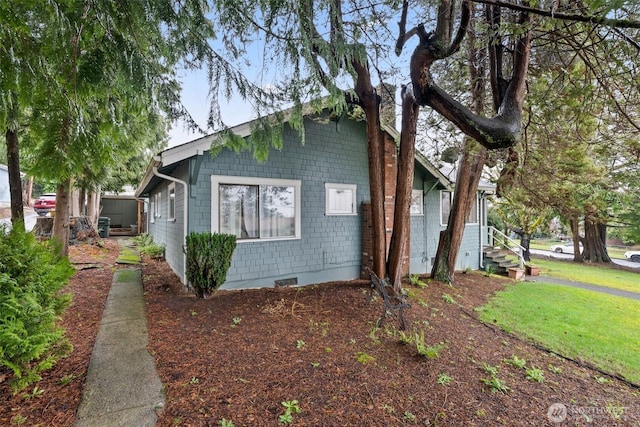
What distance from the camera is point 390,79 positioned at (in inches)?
273

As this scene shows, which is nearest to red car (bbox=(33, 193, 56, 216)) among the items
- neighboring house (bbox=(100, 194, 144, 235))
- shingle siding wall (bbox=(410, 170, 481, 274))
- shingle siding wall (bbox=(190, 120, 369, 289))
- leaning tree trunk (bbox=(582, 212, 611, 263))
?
neighboring house (bbox=(100, 194, 144, 235))

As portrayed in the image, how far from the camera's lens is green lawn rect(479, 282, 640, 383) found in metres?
4.66

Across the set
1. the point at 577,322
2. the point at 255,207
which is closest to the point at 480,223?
the point at 577,322

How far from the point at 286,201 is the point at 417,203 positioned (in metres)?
4.75

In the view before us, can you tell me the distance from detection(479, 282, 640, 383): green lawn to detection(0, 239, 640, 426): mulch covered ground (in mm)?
629

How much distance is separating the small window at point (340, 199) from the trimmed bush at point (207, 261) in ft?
9.62

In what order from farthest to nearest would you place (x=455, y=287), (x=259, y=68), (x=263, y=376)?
(x=455, y=287), (x=259, y=68), (x=263, y=376)

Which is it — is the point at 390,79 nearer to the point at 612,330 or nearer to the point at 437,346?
the point at 437,346

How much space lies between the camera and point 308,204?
729 cm

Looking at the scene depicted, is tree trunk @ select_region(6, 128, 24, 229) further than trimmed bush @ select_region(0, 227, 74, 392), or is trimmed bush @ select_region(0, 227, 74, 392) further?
tree trunk @ select_region(6, 128, 24, 229)

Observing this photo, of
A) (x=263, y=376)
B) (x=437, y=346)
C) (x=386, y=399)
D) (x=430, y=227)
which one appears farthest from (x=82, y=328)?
(x=430, y=227)

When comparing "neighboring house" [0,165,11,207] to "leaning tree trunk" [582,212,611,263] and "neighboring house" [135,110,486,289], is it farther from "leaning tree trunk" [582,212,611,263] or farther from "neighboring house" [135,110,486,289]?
"leaning tree trunk" [582,212,611,263]

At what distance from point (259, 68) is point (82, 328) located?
4290 millimetres

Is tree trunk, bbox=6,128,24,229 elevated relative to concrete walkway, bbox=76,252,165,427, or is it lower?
elevated
